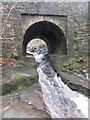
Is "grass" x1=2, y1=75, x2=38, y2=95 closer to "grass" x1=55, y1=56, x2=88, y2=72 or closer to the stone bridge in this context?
"grass" x1=55, y1=56, x2=88, y2=72

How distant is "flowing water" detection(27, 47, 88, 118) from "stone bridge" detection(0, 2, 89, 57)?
2208 millimetres

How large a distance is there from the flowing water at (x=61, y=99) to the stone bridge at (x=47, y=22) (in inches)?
86.9

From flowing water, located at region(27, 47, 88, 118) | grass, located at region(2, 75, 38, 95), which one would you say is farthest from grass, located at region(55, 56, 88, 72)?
grass, located at region(2, 75, 38, 95)

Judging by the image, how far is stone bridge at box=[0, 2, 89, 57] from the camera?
11250 millimetres

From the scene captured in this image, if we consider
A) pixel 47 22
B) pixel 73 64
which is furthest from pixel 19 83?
pixel 47 22

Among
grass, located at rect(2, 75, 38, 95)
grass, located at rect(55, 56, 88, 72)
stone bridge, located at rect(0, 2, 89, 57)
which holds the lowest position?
grass, located at rect(2, 75, 38, 95)

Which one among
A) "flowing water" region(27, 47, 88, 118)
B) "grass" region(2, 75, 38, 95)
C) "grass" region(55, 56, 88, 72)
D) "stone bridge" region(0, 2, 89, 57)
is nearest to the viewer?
"flowing water" region(27, 47, 88, 118)

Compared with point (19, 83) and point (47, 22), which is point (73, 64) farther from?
point (19, 83)

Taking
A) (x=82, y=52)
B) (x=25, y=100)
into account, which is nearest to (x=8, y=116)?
(x=25, y=100)

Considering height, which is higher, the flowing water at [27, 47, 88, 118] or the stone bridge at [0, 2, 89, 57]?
the stone bridge at [0, 2, 89, 57]

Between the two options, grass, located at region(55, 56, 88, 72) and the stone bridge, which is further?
the stone bridge

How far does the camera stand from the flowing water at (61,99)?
6052mm

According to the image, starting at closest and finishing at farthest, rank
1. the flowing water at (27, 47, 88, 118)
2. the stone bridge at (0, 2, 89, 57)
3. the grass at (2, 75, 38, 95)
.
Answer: the flowing water at (27, 47, 88, 118)
the grass at (2, 75, 38, 95)
the stone bridge at (0, 2, 89, 57)

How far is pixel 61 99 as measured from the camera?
734 centimetres
